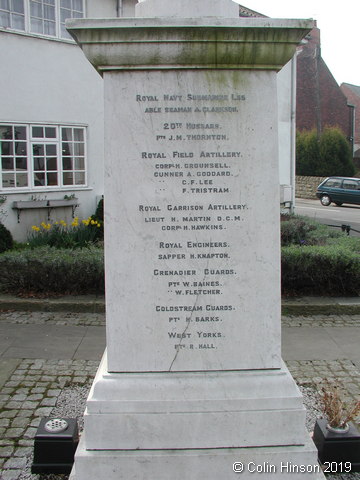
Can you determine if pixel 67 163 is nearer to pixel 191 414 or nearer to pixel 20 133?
pixel 20 133

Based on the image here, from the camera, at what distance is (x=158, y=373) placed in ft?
10.6

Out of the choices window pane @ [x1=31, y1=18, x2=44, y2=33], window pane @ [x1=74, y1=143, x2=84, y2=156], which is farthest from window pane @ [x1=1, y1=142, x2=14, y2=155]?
window pane @ [x1=31, y1=18, x2=44, y2=33]

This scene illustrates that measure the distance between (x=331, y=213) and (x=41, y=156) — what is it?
15.9 meters

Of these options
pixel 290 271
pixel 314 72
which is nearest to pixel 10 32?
pixel 290 271

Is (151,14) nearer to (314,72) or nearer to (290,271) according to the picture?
(290,271)

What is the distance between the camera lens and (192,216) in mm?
3168

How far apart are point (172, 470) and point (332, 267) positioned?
18.5 ft

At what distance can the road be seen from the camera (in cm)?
2077

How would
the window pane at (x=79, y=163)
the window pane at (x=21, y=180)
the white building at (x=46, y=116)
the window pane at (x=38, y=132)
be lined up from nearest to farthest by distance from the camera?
the white building at (x=46, y=116) < the window pane at (x=21, y=180) < the window pane at (x=38, y=132) < the window pane at (x=79, y=163)

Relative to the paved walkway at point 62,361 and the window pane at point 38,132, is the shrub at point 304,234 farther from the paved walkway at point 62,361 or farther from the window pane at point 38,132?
the window pane at point 38,132

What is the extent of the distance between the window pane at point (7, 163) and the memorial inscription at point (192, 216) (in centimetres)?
1071

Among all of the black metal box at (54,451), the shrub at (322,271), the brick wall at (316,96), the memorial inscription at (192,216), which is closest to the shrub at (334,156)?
the brick wall at (316,96)

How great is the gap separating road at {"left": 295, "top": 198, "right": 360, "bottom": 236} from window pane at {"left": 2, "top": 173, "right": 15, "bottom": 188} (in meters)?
11.2

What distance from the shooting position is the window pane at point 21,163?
13.1m
